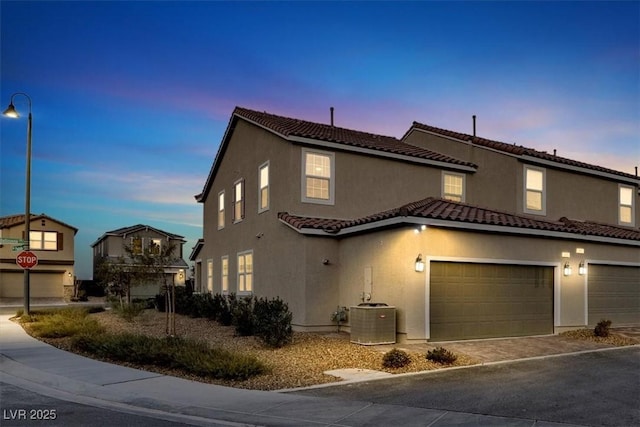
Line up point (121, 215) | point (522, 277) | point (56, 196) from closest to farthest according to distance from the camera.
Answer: point (522, 277)
point (56, 196)
point (121, 215)

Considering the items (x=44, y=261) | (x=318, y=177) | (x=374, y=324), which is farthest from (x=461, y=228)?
(x=44, y=261)

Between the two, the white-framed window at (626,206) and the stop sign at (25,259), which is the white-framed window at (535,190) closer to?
the white-framed window at (626,206)

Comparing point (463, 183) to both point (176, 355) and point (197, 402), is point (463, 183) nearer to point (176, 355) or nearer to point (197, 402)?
point (176, 355)

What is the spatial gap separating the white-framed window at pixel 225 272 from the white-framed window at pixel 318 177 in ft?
22.8

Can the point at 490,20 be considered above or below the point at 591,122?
above

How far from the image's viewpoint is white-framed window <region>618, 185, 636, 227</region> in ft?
79.5

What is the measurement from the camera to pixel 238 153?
73.6 ft

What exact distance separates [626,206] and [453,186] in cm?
942

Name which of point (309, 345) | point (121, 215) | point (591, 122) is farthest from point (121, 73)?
point (121, 215)

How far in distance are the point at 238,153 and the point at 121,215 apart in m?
25.5

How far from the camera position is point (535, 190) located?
2134cm

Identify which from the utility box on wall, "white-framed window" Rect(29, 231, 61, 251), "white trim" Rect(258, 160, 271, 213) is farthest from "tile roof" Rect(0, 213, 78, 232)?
the utility box on wall

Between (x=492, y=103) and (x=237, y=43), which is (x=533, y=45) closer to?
(x=492, y=103)

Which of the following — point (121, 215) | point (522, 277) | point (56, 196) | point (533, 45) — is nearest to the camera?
point (522, 277)
